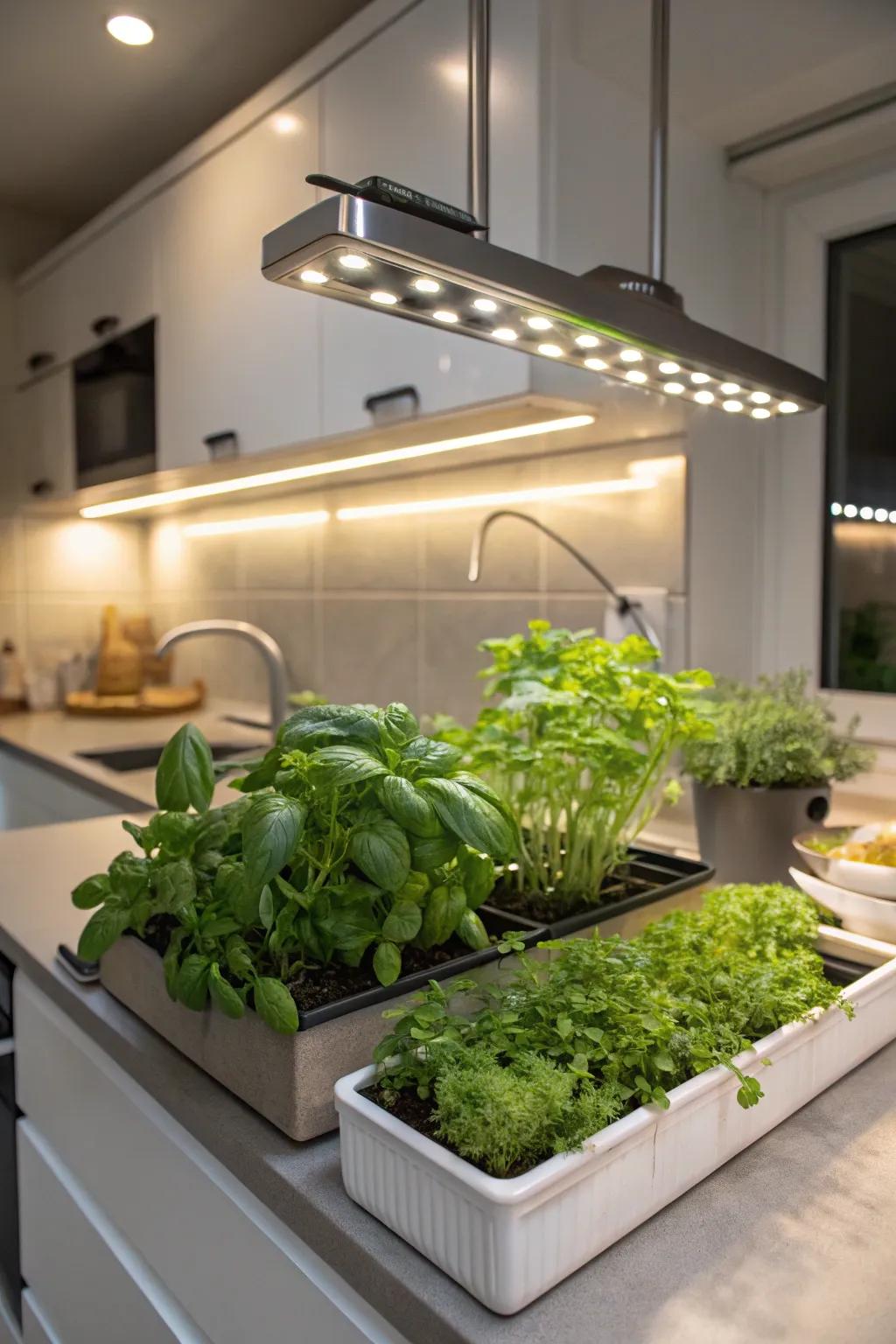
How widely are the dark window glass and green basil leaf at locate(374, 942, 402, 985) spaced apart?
43.5 inches

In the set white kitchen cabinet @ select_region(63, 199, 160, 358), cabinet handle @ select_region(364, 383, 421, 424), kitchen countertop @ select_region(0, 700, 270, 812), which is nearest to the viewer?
cabinet handle @ select_region(364, 383, 421, 424)

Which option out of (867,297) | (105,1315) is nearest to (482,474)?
(867,297)

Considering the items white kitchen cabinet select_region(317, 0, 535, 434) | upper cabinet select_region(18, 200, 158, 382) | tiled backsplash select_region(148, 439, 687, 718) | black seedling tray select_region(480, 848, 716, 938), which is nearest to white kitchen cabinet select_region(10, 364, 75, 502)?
upper cabinet select_region(18, 200, 158, 382)

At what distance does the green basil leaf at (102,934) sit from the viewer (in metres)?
0.83

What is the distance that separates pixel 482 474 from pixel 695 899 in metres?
1.08

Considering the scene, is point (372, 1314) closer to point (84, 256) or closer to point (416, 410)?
point (416, 410)

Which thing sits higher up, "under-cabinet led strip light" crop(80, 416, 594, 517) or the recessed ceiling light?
the recessed ceiling light

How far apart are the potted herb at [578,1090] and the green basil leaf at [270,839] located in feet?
0.46

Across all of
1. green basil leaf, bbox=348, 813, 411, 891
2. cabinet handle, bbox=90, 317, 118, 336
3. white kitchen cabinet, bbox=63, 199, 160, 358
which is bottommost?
green basil leaf, bbox=348, 813, 411, 891

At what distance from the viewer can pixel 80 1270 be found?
1024 mm

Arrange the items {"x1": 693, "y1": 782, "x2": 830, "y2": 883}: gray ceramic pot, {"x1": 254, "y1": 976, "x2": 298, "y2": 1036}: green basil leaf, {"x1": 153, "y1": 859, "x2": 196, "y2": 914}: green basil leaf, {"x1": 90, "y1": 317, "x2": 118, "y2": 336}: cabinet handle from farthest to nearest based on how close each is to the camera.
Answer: {"x1": 90, "y1": 317, "x2": 118, "y2": 336}: cabinet handle, {"x1": 693, "y1": 782, "x2": 830, "y2": 883}: gray ceramic pot, {"x1": 153, "y1": 859, "x2": 196, "y2": 914}: green basil leaf, {"x1": 254, "y1": 976, "x2": 298, "y2": 1036}: green basil leaf

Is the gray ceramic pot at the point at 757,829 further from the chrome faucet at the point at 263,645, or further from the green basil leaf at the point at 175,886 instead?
the chrome faucet at the point at 263,645

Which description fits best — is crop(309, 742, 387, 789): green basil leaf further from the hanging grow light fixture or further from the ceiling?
the ceiling

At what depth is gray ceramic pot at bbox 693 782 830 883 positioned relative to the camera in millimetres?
1164
